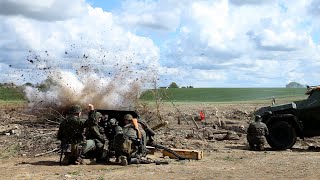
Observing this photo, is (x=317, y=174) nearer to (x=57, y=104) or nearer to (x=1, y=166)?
(x=1, y=166)

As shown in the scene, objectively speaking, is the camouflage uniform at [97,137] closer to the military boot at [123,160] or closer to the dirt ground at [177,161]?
the dirt ground at [177,161]

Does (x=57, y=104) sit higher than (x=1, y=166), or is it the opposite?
(x=57, y=104)

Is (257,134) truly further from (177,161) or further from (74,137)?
(74,137)

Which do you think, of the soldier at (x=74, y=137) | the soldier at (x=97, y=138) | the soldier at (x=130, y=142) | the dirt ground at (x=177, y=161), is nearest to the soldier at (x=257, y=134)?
the dirt ground at (x=177, y=161)

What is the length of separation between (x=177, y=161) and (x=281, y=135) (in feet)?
15.7

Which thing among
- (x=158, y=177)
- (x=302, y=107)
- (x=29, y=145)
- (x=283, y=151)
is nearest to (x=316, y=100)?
(x=302, y=107)

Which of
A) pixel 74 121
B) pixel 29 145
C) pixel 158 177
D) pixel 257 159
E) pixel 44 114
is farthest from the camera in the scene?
pixel 44 114

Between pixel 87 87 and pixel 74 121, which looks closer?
pixel 74 121

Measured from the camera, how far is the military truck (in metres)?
16.3

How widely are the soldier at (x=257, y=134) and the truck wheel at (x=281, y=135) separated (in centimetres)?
40

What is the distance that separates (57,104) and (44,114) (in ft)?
2.16

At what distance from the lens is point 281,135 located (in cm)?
1644

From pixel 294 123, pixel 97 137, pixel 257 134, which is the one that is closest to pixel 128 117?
pixel 97 137

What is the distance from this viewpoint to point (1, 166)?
41.0 ft
